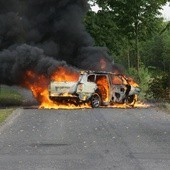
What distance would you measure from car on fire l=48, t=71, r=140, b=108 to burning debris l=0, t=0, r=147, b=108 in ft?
4.29

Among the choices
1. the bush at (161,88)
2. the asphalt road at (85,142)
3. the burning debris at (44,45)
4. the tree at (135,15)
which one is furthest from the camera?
the tree at (135,15)

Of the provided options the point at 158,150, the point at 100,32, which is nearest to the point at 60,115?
the point at 158,150

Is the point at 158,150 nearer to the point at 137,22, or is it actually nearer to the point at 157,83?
the point at 157,83

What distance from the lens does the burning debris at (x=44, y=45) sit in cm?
2722

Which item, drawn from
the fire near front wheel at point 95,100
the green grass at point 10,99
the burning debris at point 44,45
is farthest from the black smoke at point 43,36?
the fire near front wheel at point 95,100

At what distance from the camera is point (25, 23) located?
104 feet

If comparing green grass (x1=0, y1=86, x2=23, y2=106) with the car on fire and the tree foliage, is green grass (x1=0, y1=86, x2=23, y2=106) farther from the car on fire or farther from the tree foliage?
the tree foliage

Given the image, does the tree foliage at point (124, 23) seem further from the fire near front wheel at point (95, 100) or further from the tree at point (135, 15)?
the fire near front wheel at point (95, 100)

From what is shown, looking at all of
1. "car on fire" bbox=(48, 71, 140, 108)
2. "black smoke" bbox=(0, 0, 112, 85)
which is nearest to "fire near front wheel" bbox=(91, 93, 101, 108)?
"car on fire" bbox=(48, 71, 140, 108)

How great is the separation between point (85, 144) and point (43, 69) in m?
15.2

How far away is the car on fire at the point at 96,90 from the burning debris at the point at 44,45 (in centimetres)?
131

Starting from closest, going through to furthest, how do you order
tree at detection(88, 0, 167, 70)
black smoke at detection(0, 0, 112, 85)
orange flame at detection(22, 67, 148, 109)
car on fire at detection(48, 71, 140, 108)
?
1. car on fire at detection(48, 71, 140, 108)
2. orange flame at detection(22, 67, 148, 109)
3. black smoke at detection(0, 0, 112, 85)
4. tree at detection(88, 0, 167, 70)

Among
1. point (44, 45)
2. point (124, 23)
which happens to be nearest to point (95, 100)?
point (44, 45)

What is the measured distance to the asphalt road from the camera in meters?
9.67
